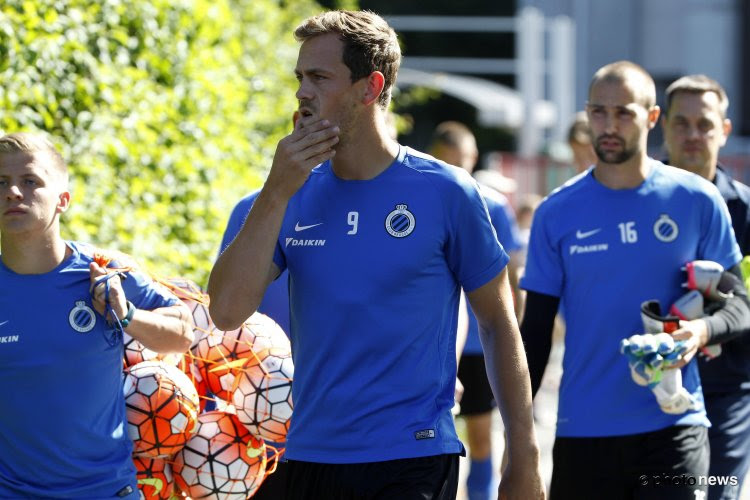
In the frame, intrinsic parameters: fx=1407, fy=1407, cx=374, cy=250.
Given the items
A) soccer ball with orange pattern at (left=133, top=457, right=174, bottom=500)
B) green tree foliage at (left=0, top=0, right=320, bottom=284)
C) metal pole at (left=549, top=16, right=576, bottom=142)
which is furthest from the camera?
metal pole at (left=549, top=16, right=576, bottom=142)

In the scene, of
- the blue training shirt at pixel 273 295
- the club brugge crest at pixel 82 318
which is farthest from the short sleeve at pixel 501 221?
the club brugge crest at pixel 82 318

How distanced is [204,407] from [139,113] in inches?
100

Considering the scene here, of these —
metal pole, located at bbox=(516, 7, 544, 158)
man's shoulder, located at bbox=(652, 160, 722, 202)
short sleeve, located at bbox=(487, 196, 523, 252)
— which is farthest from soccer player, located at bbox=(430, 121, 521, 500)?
Answer: metal pole, located at bbox=(516, 7, 544, 158)

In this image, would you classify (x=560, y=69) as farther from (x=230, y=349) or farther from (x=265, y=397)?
(x=265, y=397)

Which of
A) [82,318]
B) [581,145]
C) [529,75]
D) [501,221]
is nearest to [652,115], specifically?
[501,221]

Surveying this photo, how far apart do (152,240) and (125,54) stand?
103 centimetres

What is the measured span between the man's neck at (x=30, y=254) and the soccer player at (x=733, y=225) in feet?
9.03

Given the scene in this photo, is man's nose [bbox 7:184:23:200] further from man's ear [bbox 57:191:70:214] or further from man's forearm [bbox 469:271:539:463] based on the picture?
man's forearm [bbox 469:271:539:463]

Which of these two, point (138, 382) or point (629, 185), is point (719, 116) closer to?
point (629, 185)

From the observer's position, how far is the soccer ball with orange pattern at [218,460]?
5.32 metres

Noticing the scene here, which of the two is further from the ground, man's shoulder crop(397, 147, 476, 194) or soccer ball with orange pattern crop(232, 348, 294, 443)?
man's shoulder crop(397, 147, 476, 194)

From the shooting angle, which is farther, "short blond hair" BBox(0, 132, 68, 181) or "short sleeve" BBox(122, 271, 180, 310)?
"short sleeve" BBox(122, 271, 180, 310)

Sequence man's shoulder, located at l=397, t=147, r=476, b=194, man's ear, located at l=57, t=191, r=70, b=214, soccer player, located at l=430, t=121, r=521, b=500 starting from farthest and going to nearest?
1. soccer player, located at l=430, t=121, r=521, b=500
2. man's ear, located at l=57, t=191, r=70, b=214
3. man's shoulder, located at l=397, t=147, r=476, b=194

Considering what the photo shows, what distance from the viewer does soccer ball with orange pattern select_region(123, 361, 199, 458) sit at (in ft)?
16.8
